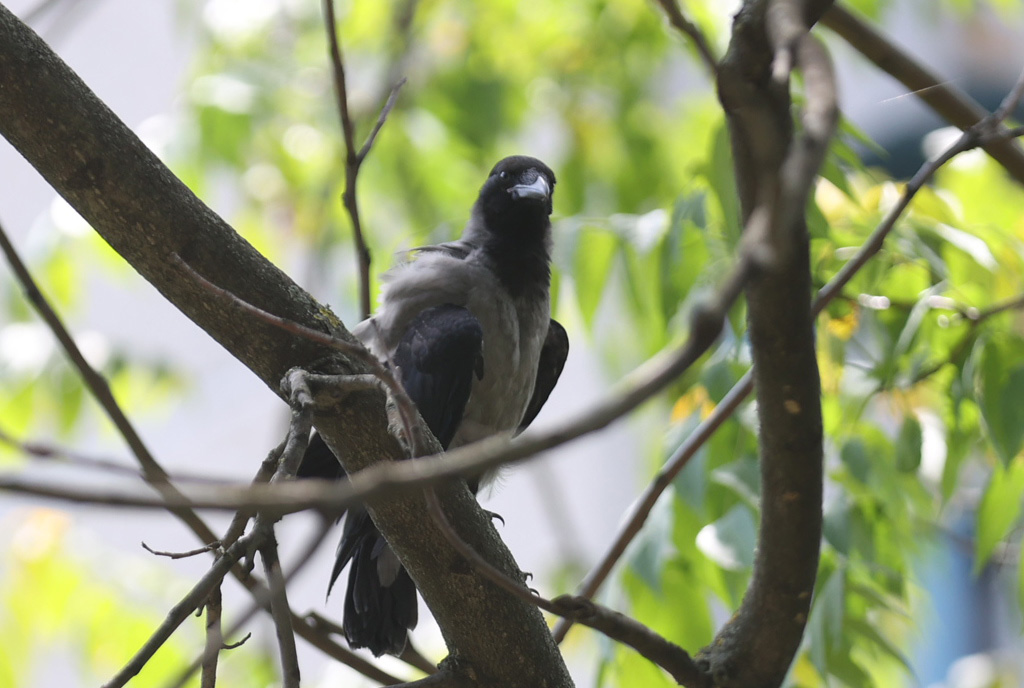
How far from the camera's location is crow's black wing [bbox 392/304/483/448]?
198cm

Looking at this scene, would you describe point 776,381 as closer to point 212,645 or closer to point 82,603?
point 212,645

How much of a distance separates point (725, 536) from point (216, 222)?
0.94 m

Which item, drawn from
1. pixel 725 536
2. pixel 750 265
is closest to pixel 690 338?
pixel 750 265

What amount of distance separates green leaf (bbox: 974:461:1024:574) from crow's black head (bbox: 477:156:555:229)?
3.70 feet

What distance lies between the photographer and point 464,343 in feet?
6.52

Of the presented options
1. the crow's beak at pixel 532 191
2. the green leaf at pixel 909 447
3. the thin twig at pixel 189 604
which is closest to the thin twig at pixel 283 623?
the thin twig at pixel 189 604

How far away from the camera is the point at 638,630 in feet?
3.91

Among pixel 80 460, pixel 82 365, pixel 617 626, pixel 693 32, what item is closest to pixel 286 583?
pixel 80 460

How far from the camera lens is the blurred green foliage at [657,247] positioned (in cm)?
167

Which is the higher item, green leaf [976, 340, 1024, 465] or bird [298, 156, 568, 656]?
bird [298, 156, 568, 656]

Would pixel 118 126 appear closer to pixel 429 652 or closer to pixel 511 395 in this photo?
pixel 511 395

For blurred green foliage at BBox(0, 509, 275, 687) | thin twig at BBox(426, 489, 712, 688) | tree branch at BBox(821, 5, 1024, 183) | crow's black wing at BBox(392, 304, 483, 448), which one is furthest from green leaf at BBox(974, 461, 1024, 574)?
blurred green foliage at BBox(0, 509, 275, 687)

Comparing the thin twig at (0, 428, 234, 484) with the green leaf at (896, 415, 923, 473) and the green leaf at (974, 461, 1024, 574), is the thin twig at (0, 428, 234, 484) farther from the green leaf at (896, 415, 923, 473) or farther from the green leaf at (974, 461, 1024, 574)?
the green leaf at (974, 461, 1024, 574)

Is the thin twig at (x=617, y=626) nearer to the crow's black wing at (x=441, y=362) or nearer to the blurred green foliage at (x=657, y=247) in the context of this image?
the blurred green foliage at (x=657, y=247)
